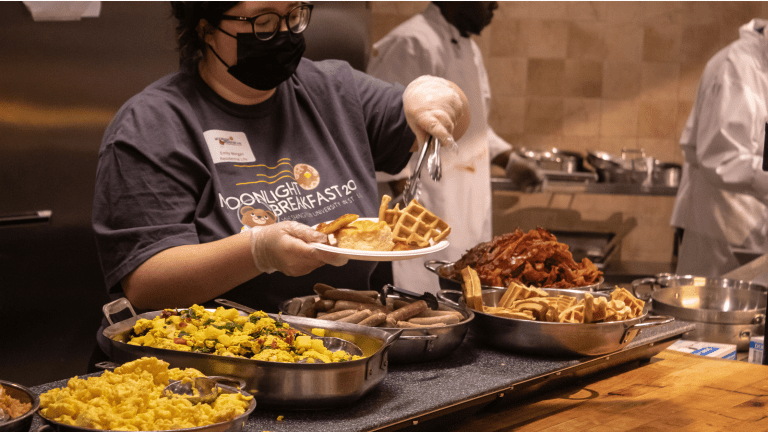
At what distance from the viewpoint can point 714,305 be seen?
7.88 ft

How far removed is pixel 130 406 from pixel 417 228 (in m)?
0.79

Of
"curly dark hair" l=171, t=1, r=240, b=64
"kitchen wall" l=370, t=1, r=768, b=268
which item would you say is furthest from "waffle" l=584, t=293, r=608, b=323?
"kitchen wall" l=370, t=1, r=768, b=268

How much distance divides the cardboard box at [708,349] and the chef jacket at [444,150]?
6.46ft

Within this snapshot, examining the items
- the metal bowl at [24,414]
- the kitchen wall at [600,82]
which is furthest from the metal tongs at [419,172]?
the kitchen wall at [600,82]

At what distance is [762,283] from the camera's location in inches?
99.1

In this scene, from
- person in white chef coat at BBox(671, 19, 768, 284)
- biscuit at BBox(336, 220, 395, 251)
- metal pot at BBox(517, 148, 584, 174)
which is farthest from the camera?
metal pot at BBox(517, 148, 584, 174)

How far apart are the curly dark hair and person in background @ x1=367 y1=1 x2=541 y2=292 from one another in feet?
6.71

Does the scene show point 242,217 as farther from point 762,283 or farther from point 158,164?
point 762,283

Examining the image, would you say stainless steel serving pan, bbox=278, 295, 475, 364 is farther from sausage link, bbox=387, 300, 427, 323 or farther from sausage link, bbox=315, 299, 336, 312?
sausage link, bbox=315, 299, 336, 312

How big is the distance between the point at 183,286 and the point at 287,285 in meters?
0.34

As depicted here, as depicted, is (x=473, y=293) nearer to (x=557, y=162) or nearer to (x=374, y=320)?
(x=374, y=320)

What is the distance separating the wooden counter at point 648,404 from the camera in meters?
1.46

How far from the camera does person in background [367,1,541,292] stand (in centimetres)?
398

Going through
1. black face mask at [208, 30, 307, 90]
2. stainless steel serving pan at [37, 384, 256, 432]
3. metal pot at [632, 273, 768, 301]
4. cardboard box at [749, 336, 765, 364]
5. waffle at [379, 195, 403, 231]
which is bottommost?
cardboard box at [749, 336, 765, 364]
